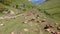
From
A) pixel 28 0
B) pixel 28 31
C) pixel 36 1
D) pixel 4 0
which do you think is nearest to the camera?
pixel 28 31

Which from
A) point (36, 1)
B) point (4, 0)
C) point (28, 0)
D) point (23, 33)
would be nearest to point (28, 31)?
point (23, 33)

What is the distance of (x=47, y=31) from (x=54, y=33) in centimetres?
103

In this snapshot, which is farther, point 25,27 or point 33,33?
point 25,27

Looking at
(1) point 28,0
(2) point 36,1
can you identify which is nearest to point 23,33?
(2) point 36,1

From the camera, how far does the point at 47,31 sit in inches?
653

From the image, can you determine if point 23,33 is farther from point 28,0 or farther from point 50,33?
point 28,0

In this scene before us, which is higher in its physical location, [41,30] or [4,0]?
[41,30]

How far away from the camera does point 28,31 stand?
1689cm

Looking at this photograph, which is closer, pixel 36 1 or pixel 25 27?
pixel 25 27

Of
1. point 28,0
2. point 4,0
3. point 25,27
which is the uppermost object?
point 25,27

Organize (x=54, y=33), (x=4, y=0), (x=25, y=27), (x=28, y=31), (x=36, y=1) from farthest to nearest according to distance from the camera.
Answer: (x=36, y=1) → (x=4, y=0) → (x=25, y=27) → (x=28, y=31) → (x=54, y=33)

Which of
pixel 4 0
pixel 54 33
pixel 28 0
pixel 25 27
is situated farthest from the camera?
pixel 28 0

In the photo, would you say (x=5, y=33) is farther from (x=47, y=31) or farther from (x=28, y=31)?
(x=47, y=31)

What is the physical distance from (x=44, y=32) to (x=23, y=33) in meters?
1.95
